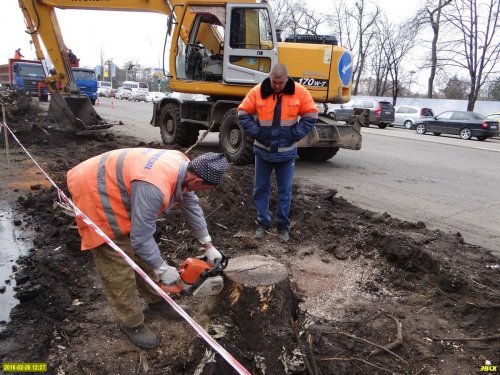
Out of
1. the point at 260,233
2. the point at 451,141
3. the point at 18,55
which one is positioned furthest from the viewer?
the point at 18,55

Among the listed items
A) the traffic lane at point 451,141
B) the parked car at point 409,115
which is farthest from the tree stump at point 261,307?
the parked car at point 409,115

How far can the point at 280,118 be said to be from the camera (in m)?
4.72

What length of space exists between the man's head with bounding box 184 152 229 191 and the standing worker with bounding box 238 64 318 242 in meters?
2.17

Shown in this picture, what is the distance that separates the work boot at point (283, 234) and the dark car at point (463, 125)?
18185mm

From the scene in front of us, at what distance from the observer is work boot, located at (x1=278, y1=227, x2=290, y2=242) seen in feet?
15.9

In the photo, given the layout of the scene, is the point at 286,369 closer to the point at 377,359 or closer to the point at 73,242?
the point at 377,359

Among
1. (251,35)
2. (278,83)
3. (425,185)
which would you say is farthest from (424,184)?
(278,83)

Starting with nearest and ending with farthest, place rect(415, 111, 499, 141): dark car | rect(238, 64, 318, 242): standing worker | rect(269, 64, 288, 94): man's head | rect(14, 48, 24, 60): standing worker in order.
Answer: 1. rect(269, 64, 288, 94): man's head
2. rect(238, 64, 318, 242): standing worker
3. rect(415, 111, 499, 141): dark car
4. rect(14, 48, 24, 60): standing worker

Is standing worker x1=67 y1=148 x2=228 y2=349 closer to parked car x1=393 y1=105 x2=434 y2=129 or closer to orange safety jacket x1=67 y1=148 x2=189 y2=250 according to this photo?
orange safety jacket x1=67 y1=148 x2=189 y2=250

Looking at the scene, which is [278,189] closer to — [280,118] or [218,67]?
[280,118]

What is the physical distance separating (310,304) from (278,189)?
67.3 inches

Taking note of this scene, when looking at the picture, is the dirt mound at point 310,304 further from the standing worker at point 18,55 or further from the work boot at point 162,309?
the standing worker at point 18,55

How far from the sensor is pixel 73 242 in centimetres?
447

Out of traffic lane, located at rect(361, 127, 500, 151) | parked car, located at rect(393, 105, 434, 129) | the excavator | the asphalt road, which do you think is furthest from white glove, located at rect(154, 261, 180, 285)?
parked car, located at rect(393, 105, 434, 129)
